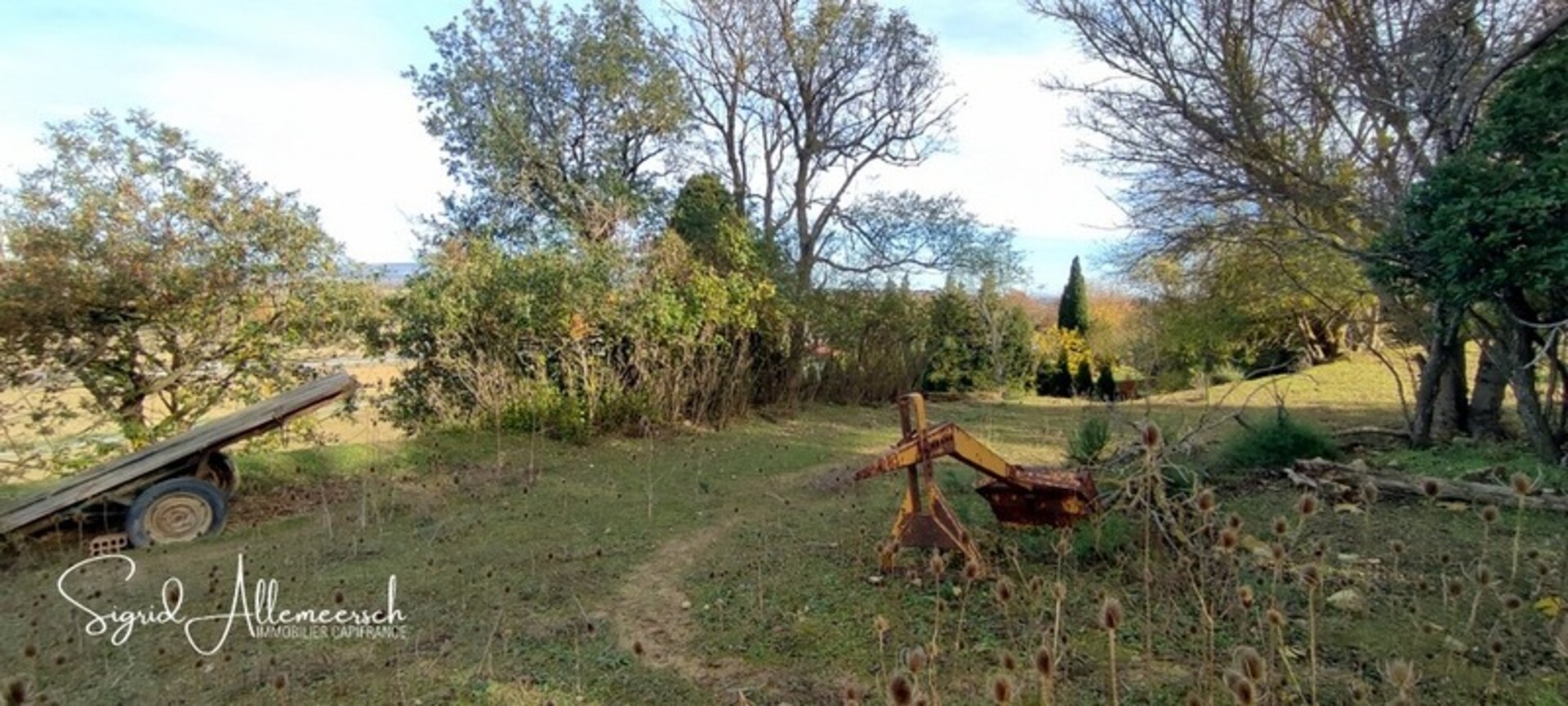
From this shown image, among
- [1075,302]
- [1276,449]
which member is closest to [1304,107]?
[1276,449]

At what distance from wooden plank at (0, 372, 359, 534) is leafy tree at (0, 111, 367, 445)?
1.52m

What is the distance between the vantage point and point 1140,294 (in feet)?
49.6

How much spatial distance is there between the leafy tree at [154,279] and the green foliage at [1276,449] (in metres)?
7.57

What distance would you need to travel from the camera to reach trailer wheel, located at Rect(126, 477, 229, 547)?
4.15m

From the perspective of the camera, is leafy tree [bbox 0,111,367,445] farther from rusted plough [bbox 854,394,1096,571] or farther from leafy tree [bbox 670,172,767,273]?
rusted plough [bbox 854,394,1096,571]

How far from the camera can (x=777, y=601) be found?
10.1 feet

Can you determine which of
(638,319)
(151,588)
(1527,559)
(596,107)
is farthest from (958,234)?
(151,588)

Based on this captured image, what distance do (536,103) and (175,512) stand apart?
10.6m

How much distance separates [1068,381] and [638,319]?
11.7 metres

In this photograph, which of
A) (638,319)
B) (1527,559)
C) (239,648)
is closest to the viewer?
(239,648)

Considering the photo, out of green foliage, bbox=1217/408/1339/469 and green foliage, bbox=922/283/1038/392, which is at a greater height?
green foliage, bbox=922/283/1038/392

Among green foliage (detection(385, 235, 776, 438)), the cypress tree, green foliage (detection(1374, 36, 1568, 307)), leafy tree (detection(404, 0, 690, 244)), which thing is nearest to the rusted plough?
green foliage (detection(1374, 36, 1568, 307))

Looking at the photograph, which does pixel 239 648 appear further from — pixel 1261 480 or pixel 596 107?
pixel 596 107

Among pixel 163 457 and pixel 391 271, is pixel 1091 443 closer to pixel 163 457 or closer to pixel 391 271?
pixel 163 457
